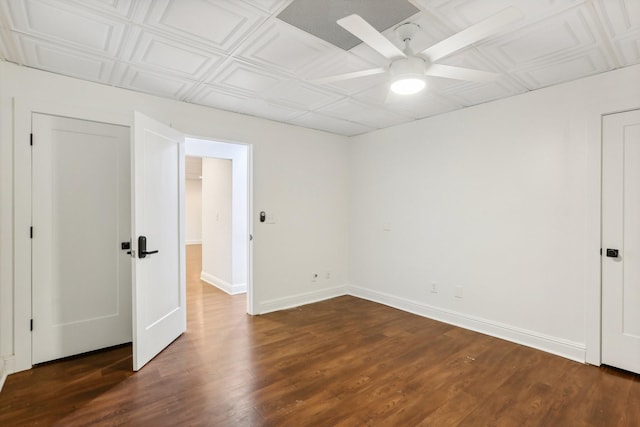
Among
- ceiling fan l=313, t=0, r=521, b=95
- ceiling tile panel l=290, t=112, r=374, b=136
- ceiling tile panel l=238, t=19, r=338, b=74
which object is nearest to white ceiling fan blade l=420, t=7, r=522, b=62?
ceiling fan l=313, t=0, r=521, b=95

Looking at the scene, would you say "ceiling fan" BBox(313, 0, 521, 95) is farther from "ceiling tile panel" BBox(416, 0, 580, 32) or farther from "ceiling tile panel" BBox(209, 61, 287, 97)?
"ceiling tile panel" BBox(209, 61, 287, 97)

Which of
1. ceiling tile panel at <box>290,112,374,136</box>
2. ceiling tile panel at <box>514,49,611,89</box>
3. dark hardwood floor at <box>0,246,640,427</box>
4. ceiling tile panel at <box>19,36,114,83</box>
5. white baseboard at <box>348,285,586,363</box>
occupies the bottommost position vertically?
dark hardwood floor at <box>0,246,640,427</box>

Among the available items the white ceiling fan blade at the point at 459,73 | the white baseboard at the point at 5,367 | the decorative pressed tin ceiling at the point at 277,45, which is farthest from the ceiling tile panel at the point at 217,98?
the white baseboard at the point at 5,367

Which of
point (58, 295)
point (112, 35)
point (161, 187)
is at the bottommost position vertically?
point (58, 295)

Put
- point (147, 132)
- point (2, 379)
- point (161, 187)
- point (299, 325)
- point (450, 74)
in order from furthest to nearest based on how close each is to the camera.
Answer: point (299, 325) < point (161, 187) < point (147, 132) < point (2, 379) < point (450, 74)

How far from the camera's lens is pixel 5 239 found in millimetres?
2504

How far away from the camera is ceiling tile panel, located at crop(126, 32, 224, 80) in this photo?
7.23ft

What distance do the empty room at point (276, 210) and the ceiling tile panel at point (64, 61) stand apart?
22mm

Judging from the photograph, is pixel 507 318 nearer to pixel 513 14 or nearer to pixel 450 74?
pixel 450 74

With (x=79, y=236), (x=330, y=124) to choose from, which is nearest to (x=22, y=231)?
(x=79, y=236)

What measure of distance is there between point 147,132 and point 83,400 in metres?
2.09

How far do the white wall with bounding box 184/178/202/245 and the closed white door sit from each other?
338 inches

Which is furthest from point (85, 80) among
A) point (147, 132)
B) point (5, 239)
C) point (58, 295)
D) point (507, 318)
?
point (507, 318)

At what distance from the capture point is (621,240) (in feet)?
8.68
